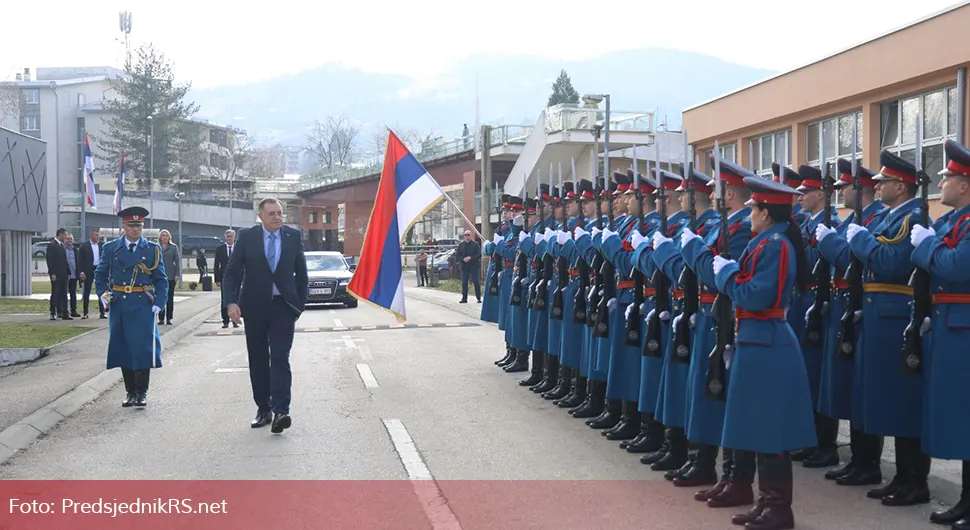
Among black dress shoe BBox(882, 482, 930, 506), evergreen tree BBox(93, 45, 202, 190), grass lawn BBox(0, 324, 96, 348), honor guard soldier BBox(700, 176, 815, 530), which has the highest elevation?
evergreen tree BBox(93, 45, 202, 190)

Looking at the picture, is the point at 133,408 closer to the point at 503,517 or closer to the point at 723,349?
the point at 503,517

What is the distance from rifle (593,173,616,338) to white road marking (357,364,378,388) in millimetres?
3911

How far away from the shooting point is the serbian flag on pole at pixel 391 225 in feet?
38.9

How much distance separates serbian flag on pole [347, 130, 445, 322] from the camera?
11.9 metres

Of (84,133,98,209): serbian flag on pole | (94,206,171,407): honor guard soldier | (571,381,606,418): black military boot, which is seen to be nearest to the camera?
(571,381,606,418): black military boot

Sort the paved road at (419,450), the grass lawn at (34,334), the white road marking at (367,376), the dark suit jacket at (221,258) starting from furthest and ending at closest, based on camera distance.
→ the dark suit jacket at (221,258), the grass lawn at (34,334), the white road marking at (367,376), the paved road at (419,450)

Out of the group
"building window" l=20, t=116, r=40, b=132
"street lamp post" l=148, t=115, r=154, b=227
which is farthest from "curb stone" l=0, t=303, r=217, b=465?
"building window" l=20, t=116, r=40, b=132

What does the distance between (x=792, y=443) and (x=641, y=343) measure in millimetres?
2442

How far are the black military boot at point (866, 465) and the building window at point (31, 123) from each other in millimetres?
108295

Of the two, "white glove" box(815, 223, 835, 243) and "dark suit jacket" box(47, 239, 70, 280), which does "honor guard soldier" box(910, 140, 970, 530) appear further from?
"dark suit jacket" box(47, 239, 70, 280)

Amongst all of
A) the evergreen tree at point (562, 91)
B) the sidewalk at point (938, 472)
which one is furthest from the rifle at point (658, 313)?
the evergreen tree at point (562, 91)

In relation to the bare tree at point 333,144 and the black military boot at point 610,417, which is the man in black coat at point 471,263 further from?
the bare tree at point 333,144

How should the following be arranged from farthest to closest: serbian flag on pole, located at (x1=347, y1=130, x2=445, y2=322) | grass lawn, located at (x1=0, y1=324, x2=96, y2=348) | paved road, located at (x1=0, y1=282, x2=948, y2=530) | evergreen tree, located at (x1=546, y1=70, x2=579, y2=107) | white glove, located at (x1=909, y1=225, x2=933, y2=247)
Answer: evergreen tree, located at (x1=546, y1=70, x2=579, y2=107), grass lawn, located at (x1=0, y1=324, x2=96, y2=348), serbian flag on pole, located at (x1=347, y1=130, x2=445, y2=322), paved road, located at (x1=0, y1=282, x2=948, y2=530), white glove, located at (x1=909, y1=225, x2=933, y2=247)

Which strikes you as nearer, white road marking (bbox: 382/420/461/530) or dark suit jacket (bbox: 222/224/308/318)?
white road marking (bbox: 382/420/461/530)
